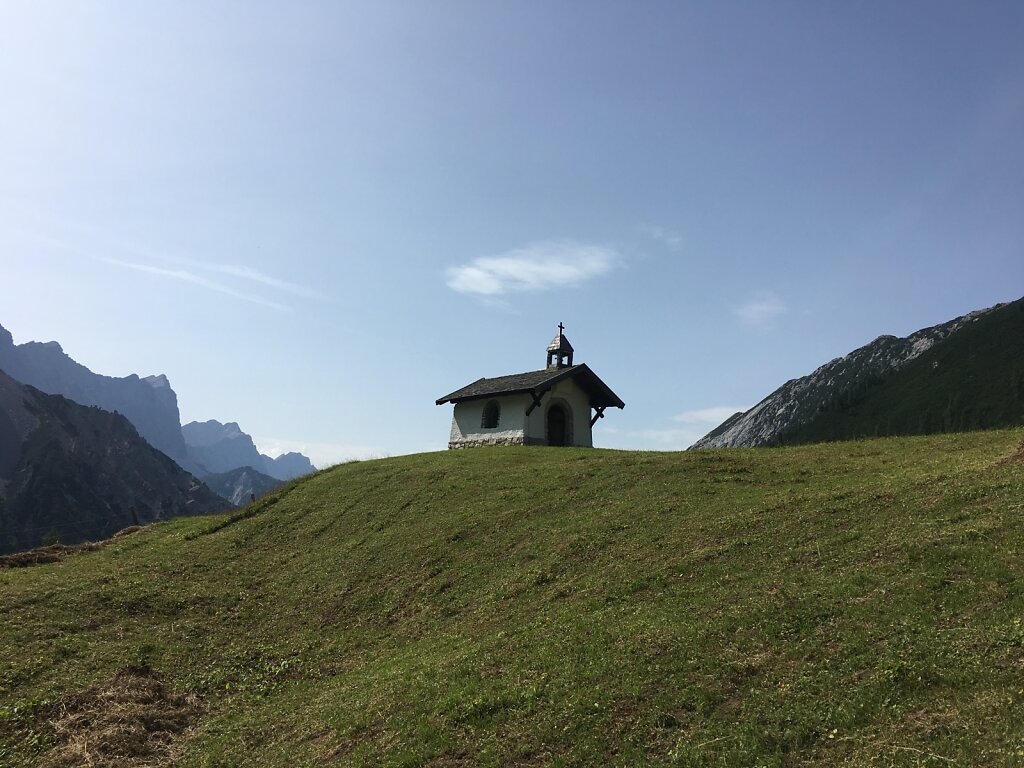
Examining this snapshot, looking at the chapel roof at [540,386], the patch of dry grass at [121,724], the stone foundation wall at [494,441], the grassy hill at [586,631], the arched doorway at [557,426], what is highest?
the chapel roof at [540,386]

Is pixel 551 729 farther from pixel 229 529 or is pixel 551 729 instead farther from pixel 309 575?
pixel 229 529

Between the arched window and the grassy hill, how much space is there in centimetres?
2011

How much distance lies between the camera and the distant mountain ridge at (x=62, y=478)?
151m

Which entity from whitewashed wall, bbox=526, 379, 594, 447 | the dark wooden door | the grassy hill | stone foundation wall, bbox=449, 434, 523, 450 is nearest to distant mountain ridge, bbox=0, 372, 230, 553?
stone foundation wall, bbox=449, 434, 523, 450

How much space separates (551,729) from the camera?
1027 centimetres

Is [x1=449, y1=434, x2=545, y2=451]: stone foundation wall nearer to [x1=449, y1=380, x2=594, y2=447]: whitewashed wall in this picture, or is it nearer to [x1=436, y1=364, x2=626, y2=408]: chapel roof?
[x1=449, y1=380, x2=594, y2=447]: whitewashed wall

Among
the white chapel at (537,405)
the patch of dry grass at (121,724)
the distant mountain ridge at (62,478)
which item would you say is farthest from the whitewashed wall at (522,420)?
the distant mountain ridge at (62,478)

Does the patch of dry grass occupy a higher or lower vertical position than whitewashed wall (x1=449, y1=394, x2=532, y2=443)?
lower

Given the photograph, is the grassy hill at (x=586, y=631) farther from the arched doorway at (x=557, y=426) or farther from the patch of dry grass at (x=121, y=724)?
the arched doorway at (x=557, y=426)

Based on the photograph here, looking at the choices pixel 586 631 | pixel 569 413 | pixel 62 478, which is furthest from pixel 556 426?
pixel 62 478

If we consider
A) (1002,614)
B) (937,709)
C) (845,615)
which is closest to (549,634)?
(845,615)

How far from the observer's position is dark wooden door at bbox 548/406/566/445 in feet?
158

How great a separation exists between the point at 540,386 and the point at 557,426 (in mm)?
5641

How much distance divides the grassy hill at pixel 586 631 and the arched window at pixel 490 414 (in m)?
20.1
